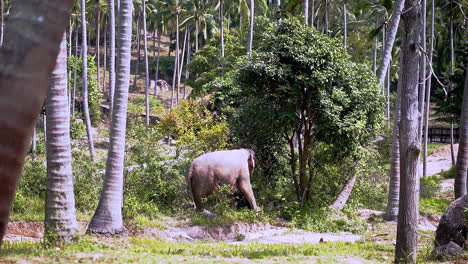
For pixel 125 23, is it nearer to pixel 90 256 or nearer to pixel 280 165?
pixel 90 256

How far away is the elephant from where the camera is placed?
15078 mm

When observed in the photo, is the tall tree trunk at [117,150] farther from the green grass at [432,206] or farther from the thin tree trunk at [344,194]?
the green grass at [432,206]

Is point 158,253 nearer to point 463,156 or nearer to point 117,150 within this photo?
point 117,150

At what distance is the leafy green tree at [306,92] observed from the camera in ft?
51.1

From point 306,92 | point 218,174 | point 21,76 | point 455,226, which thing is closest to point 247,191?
point 218,174

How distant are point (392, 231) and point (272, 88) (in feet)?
16.9

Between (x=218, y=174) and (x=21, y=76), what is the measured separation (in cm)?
1347

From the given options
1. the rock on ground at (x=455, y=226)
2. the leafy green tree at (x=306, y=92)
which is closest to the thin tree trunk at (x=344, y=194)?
the leafy green tree at (x=306, y=92)

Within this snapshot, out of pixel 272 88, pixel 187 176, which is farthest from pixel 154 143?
pixel 272 88

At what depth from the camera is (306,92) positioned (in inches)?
627

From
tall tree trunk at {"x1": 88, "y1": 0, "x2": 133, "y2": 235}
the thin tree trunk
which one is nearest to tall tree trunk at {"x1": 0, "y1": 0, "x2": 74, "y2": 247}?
tall tree trunk at {"x1": 88, "y1": 0, "x2": 133, "y2": 235}

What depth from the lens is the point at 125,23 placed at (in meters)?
10.9

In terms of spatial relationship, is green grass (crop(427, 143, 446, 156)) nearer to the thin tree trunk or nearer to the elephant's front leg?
the thin tree trunk

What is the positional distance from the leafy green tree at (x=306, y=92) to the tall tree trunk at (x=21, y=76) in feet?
45.0
